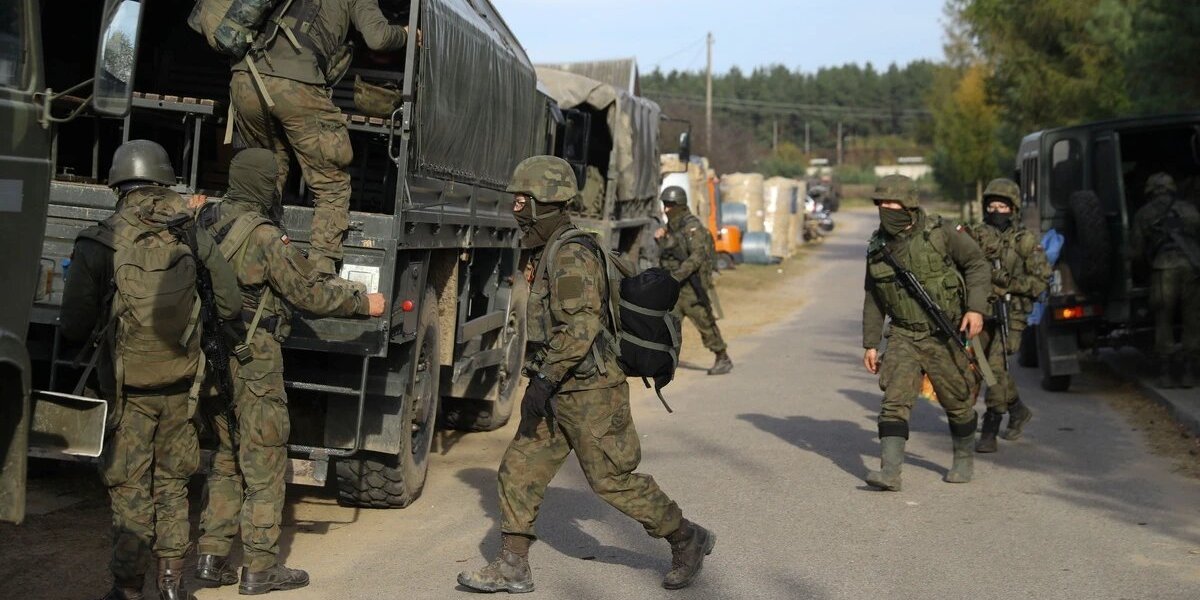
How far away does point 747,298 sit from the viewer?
25.5 metres

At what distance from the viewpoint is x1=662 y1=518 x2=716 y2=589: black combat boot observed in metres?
6.12

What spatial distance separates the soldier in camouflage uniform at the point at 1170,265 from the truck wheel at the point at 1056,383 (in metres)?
0.86

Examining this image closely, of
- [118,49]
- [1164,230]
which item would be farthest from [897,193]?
[1164,230]

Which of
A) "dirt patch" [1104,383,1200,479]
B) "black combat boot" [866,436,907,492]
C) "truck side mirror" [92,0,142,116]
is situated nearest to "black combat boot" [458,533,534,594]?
"truck side mirror" [92,0,142,116]

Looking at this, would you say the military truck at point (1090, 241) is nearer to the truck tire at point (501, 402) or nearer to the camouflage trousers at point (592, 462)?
the truck tire at point (501, 402)

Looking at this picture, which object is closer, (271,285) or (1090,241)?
(271,285)

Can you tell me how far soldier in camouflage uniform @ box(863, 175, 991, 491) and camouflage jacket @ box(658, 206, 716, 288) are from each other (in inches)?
202

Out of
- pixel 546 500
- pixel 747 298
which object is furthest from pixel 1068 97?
pixel 546 500

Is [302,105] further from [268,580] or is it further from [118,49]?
[268,580]

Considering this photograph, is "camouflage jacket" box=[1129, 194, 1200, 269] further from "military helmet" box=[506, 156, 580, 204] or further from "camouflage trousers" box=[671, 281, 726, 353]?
"military helmet" box=[506, 156, 580, 204]

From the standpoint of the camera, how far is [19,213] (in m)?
4.70

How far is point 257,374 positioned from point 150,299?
0.69 meters

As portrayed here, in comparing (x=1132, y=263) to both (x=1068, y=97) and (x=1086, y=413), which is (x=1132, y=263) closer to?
(x=1086, y=413)

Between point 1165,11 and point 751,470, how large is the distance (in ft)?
33.2
